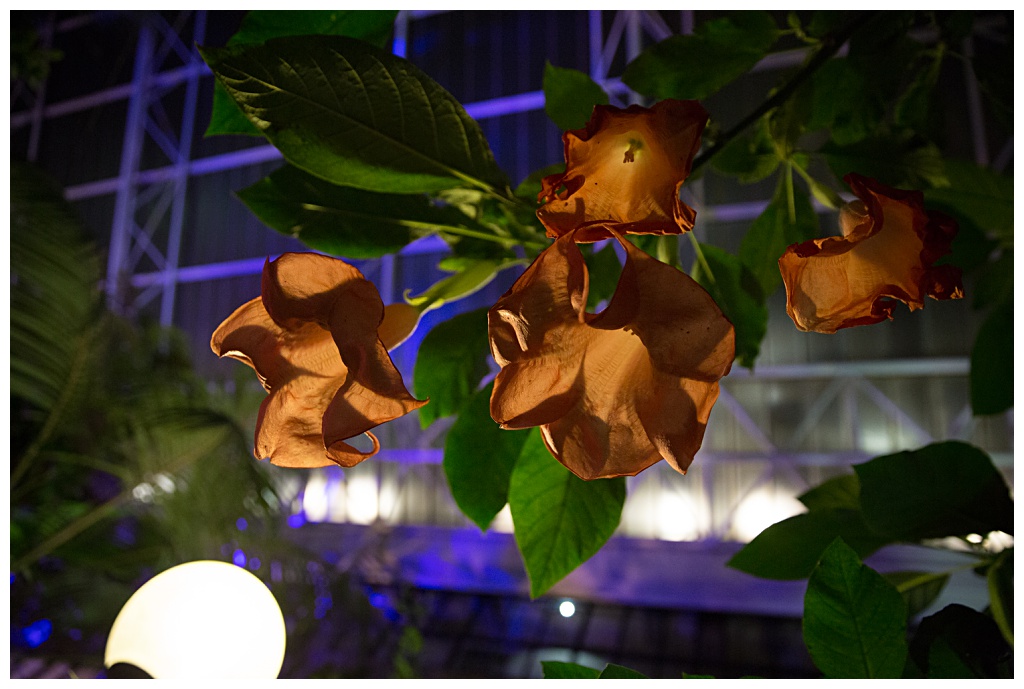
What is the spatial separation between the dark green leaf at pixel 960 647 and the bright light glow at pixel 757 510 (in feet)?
13.6

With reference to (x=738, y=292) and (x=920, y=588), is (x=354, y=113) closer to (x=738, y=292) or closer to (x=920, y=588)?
(x=738, y=292)

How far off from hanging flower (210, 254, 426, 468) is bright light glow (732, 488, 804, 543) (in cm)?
434

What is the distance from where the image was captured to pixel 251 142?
499 cm

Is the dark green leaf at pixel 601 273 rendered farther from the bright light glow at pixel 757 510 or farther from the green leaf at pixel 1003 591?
the bright light glow at pixel 757 510

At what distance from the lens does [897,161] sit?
30cm

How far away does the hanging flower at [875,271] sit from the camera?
6.7 inches

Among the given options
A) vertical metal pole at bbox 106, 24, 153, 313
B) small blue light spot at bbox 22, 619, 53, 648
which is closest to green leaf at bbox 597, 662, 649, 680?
small blue light spot at bbox 22, 619, 53, 648

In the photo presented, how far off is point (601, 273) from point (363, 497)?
4864 mm

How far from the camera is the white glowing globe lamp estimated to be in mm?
648

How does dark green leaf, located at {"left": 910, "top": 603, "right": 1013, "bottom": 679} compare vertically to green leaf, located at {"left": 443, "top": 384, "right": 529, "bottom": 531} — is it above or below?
below

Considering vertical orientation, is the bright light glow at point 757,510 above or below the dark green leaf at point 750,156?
below

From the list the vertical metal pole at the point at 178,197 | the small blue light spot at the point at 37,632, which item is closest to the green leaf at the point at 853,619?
the small blue light spot at the point at 37,632

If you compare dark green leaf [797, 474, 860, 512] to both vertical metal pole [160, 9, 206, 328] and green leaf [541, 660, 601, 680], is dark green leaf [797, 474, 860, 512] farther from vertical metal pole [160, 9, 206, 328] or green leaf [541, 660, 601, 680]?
vertical metal pole [160, 9, 206, 328]

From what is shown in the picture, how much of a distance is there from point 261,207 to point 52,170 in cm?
653
